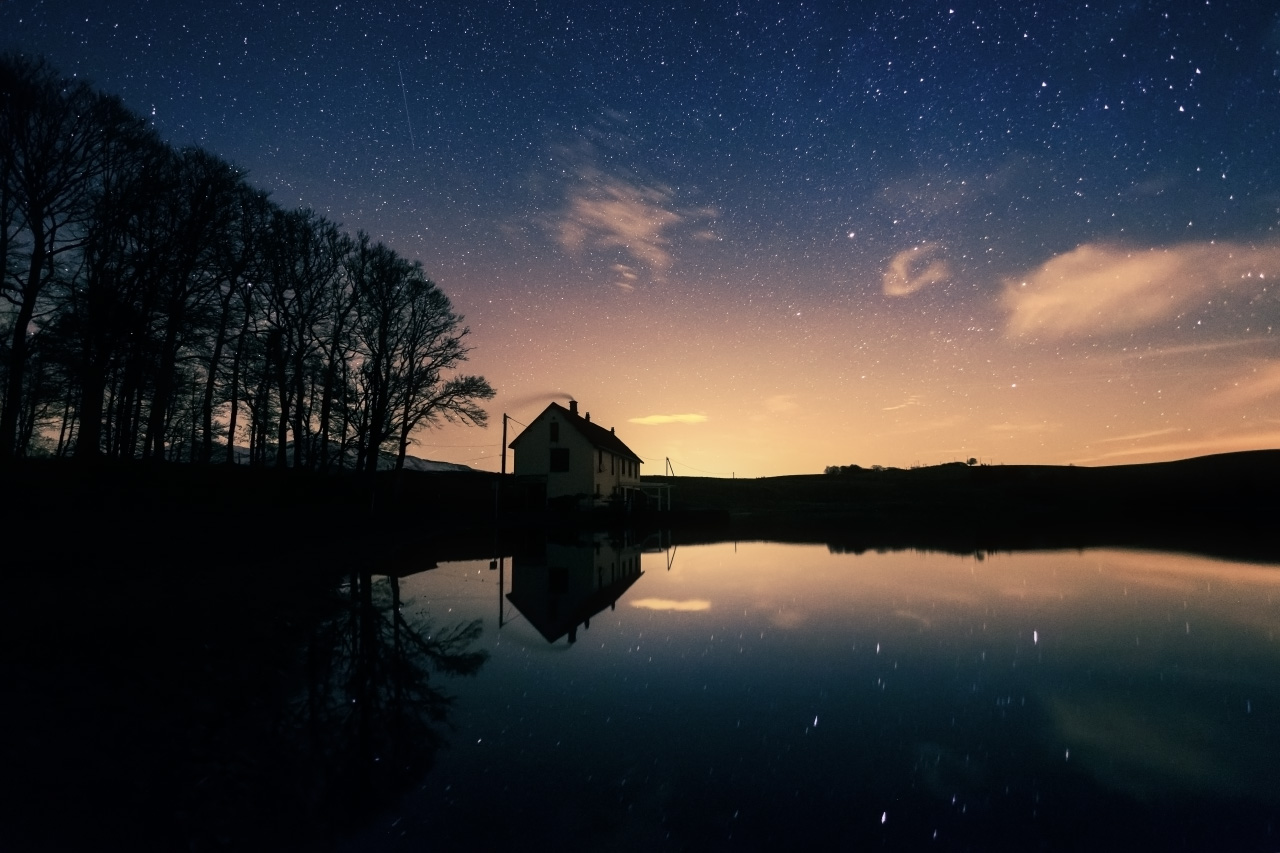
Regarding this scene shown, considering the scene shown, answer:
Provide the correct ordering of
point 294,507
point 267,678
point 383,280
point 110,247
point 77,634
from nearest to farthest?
point 267,678 → point 77,634 → point 110,247 → point 294,507 → point 383,280

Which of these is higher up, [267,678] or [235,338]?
→ [235,338]

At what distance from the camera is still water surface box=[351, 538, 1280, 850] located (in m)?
4.20

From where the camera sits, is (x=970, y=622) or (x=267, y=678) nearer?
(x=267, y=678)

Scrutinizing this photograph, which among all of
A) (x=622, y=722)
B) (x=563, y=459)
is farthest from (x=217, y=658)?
(x=563, y=459)

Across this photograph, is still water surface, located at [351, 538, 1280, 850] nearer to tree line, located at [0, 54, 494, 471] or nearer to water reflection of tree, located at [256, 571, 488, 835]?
water reflection of tree, located at [256, 571, 488, 835]

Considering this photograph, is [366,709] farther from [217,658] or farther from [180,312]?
[180,312]

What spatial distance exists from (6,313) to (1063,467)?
11175cm

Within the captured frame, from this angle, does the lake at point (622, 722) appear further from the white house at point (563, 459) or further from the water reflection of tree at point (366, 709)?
the white house at point (563, 459)

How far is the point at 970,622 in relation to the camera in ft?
36.7

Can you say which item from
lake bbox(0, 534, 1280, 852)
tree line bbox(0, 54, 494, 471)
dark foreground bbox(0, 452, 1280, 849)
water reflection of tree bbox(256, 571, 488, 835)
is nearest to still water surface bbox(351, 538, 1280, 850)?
lake bbox(0, 534, 1280, 852)

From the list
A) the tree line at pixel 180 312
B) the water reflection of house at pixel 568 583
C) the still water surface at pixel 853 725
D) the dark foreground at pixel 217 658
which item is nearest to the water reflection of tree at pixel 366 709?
the dark foreground at pixel 217 658

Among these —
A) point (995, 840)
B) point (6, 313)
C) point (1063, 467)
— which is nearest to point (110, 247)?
point (6, 313)

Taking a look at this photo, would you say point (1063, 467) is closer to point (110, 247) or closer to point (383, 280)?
point (383, 280)

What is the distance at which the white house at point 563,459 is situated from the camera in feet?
143
